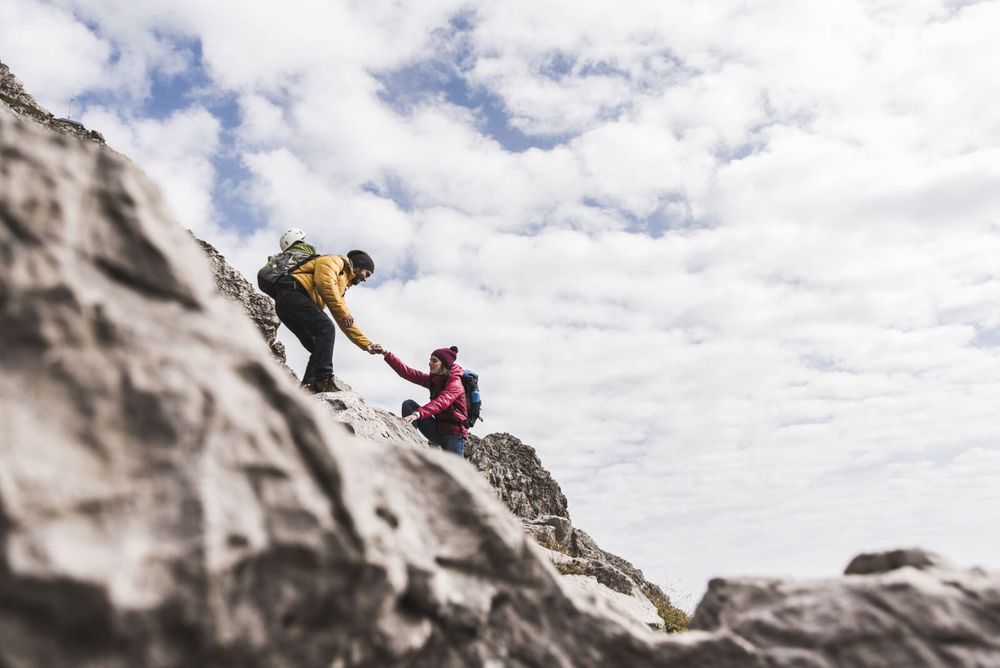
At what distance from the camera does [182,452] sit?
311 cm

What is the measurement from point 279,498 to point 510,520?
209 centimetres

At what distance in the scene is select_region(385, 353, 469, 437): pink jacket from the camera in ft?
45.9

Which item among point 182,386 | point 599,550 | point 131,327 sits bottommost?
point 182,386

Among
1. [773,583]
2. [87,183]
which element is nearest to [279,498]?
[87,183]

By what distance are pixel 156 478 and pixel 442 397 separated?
11.0 meters

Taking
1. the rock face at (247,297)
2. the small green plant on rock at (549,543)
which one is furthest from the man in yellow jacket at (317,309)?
the small green plant on rock at (549,543)

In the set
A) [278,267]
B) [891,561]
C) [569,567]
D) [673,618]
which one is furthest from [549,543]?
[891,561]

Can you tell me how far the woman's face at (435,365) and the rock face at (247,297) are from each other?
6668mm

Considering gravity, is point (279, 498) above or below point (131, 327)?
below

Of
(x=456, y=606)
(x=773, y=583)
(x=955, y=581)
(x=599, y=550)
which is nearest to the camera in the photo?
(x=456, y=606)

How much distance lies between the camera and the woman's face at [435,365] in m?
14.3

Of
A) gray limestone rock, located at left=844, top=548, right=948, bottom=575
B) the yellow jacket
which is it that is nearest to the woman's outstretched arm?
the yellow jacket

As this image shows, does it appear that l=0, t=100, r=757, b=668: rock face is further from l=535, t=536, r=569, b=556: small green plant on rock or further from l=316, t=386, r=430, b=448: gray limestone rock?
l=535, t=536, r=569, b=556: small green plant on rock

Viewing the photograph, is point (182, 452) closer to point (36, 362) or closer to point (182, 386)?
point (182, 386)
